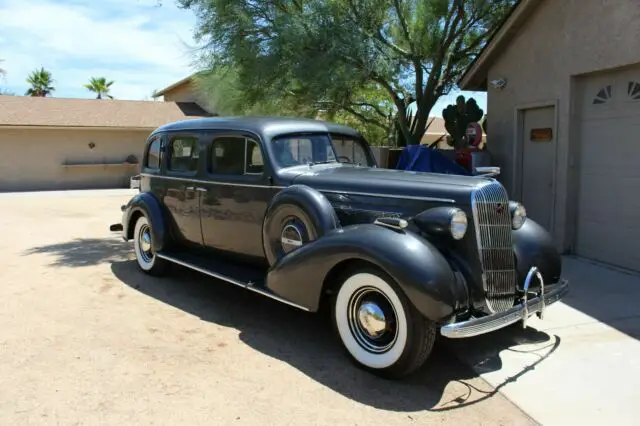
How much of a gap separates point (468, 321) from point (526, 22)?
21.9 feet

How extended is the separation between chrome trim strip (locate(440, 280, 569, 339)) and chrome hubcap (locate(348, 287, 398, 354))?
1.55ft

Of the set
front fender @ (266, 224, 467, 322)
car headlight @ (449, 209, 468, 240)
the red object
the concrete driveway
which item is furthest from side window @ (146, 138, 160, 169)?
the red object

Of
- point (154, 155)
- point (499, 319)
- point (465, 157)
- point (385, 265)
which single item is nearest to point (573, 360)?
point (499, 319)

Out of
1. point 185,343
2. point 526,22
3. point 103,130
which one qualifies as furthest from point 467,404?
point 103,130

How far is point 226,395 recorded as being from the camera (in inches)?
147

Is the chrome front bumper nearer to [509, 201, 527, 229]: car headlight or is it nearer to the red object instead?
[509, 201, 527, 229]: car headlight

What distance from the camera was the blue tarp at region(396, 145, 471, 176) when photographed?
876 cm

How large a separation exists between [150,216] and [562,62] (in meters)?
6.24

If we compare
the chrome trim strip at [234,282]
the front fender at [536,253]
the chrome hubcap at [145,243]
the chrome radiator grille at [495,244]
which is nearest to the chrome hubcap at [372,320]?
the chrome trim strip at [234,282]

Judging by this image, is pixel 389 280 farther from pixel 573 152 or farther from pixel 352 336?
pixel 573 152

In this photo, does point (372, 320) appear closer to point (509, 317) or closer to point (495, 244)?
point (509, 317)

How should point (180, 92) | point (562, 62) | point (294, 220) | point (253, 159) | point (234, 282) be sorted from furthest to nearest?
1. point (180, 92)
2. point (562, 62)
3. point (253, 159)
4. point (234, 282)
5. point (294, 220)

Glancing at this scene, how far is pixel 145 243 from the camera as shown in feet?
23.0

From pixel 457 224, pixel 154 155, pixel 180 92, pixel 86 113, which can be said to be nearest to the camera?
pixel 457 224
